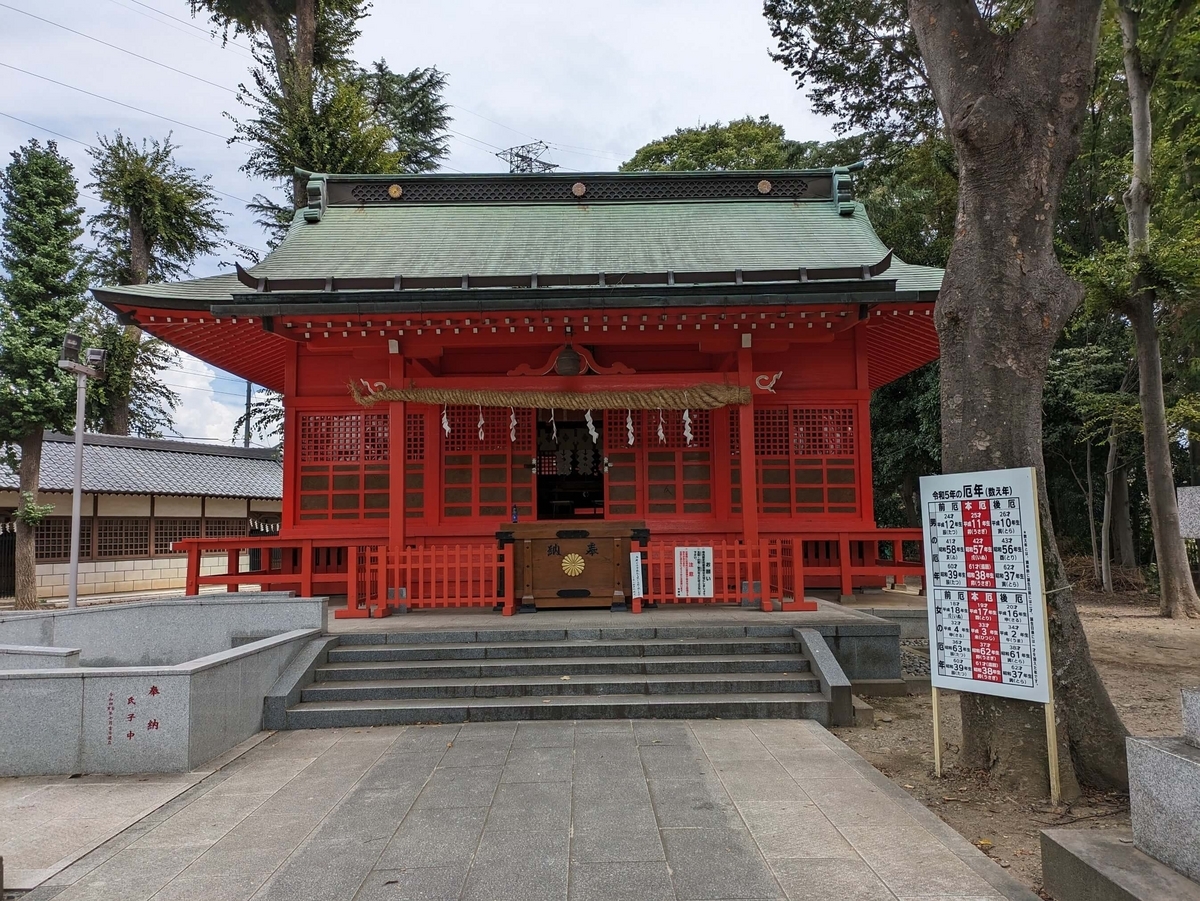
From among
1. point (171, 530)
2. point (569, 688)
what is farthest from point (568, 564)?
point (171, 530)

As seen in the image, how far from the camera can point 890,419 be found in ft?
61.4

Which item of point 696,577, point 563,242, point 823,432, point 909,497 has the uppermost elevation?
point 563,242

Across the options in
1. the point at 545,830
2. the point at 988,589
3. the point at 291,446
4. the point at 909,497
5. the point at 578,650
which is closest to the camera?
the point at 545,830

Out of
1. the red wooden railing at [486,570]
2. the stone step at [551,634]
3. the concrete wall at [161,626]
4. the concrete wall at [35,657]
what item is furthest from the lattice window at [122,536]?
the stone step at [551,634]

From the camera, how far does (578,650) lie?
6.45 meters

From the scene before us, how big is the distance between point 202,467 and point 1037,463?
2214 cm

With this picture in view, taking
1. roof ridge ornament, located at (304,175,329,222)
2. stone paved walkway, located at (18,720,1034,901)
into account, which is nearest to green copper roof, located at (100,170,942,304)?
roof ridge ornament, located at (304,175,329,222)

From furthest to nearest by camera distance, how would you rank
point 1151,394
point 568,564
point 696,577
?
1. point 1151,394
2. point 568,564
3. point 696,577

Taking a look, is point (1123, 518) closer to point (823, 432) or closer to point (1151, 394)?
point (1151, 394)

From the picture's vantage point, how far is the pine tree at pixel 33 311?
13.7 metres

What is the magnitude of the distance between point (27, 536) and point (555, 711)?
1493 cm

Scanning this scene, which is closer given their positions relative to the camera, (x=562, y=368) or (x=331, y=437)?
(x=562, y=368)

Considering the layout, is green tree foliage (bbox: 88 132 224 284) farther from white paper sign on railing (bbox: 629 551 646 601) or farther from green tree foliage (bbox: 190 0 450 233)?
white paper sign on railing (bbox: 629 551 646 601)

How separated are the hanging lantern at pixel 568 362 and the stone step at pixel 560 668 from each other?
154 inches
